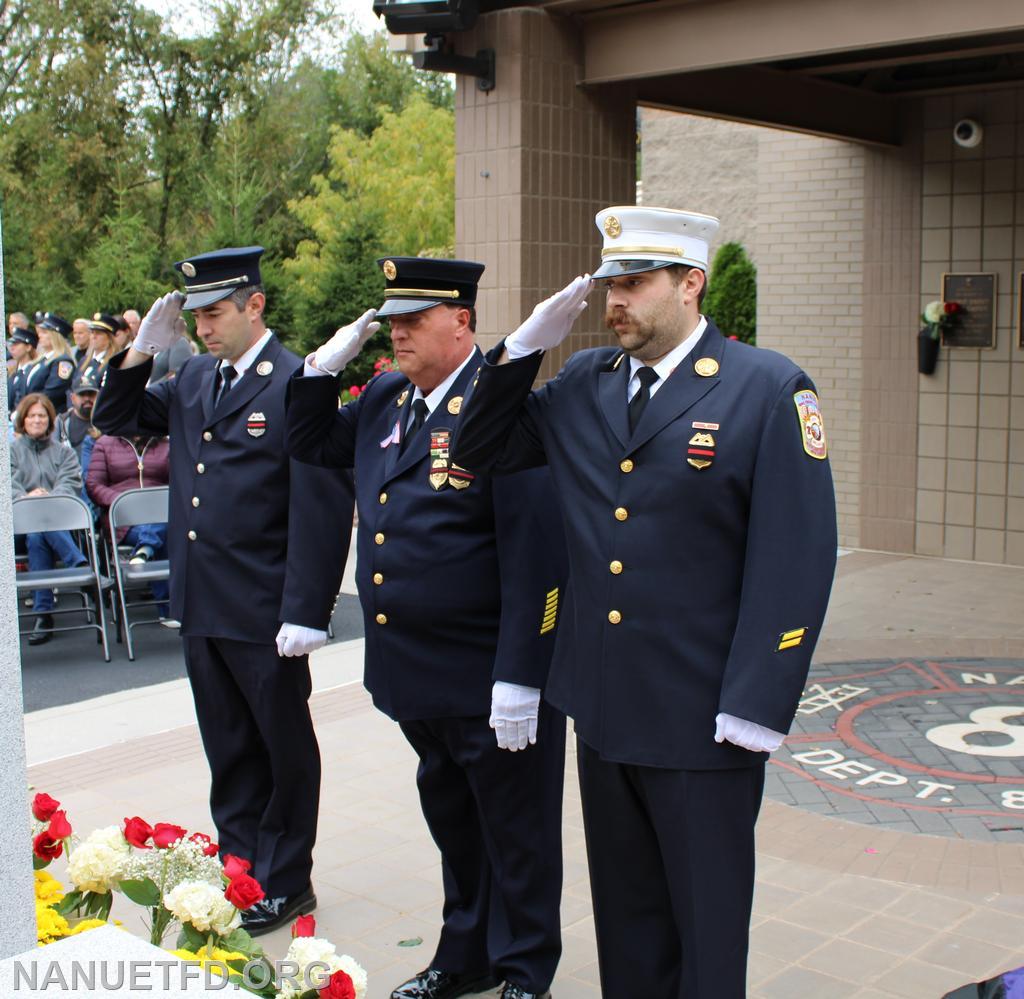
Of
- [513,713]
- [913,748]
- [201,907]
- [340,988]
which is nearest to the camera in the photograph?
[340,988]

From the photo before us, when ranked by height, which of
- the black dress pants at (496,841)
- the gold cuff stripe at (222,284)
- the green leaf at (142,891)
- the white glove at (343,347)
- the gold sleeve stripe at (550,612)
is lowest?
the black dress pants at (496,841)

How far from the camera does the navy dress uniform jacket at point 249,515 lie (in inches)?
163

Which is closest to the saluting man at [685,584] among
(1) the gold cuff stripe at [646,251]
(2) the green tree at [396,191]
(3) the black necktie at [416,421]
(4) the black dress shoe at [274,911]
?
(1) the gold cuff stripe at [646,251]

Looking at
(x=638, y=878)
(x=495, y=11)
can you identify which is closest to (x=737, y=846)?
(x=638, y=878)

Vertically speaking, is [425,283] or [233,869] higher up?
[425,283]

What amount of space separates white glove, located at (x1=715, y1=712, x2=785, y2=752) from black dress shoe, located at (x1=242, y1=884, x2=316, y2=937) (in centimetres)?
192

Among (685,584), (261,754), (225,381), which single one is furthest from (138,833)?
(225,381)

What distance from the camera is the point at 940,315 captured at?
31.6ft

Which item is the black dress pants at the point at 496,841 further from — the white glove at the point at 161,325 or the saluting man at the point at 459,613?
the white glove at the point at 161,325

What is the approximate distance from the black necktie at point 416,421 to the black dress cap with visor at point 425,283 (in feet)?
0.85

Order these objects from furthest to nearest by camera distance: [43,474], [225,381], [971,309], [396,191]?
1. [396,191]
2. [971,309]
3. [43,474]
4. [225,381]

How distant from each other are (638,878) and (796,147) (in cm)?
831

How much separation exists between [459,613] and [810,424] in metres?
1.14

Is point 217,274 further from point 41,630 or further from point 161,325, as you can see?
point 41,630
